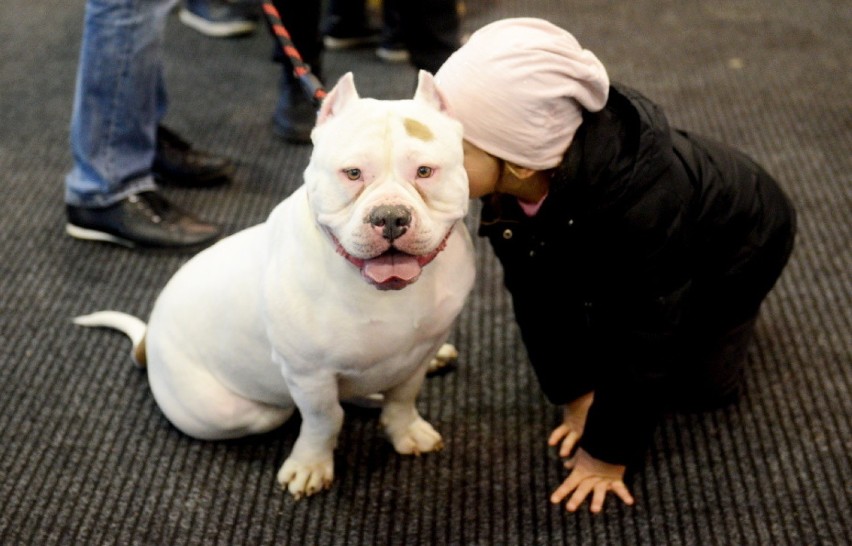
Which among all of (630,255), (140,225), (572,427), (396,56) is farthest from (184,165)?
(630,255)

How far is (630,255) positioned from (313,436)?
1.58 ft

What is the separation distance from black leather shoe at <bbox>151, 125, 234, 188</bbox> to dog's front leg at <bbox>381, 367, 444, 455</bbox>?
2.91 feet

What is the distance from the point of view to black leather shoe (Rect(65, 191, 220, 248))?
70.7 inches

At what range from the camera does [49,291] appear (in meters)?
1.69

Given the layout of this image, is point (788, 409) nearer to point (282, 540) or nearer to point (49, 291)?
point (282, 540)

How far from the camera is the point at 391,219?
890 mm

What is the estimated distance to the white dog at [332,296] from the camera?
910 mm

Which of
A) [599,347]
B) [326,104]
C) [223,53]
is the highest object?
[326,104]

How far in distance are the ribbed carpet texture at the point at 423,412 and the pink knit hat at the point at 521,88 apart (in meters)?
0.51

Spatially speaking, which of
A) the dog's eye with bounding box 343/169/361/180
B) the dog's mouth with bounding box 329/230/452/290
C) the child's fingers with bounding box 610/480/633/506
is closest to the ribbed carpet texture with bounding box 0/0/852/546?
the child's fingers with bounding box 610/480/633/506

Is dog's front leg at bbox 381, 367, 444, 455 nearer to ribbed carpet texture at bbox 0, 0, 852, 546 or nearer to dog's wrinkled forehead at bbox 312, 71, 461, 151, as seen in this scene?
ribbed carpet texture at bbox 0, 0, 852, 546

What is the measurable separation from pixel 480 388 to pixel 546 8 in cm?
169

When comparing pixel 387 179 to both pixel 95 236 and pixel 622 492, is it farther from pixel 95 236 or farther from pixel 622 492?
pixel 95 236

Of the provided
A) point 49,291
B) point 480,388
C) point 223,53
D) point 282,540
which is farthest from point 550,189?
point 223,53
